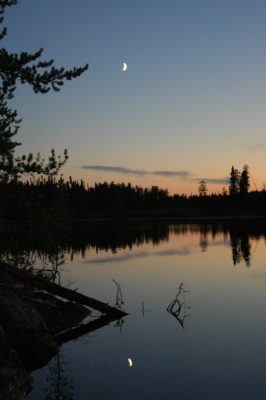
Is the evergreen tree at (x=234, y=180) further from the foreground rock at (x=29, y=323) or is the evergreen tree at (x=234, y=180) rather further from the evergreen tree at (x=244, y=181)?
the foreground rock at (x=29, y=323)

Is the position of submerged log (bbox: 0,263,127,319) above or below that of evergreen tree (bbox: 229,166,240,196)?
below

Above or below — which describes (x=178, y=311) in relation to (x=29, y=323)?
below

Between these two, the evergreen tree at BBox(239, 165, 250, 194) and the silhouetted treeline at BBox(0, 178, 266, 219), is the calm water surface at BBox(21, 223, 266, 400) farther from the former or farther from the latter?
the evergreen tree at BBox(239, 165, 250, 194)

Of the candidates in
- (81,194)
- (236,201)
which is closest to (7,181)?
(236,201)

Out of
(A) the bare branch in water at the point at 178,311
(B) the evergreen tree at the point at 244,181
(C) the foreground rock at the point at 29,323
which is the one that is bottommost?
(A) the bare branch in water at the point at 178,311

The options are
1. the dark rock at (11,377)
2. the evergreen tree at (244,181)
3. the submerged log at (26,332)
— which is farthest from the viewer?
the evergreen tree at (244,181)

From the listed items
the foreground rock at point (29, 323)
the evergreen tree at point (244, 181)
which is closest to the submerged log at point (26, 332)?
the foreground rock at point (29, 323)

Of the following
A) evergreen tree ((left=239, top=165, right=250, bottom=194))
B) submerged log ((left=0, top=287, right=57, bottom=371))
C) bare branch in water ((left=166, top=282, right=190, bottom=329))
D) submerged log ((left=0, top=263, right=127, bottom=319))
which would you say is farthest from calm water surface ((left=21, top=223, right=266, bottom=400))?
evergreen tree ((left=239, top=165, right=250, bottom=194))

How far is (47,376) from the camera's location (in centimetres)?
1345

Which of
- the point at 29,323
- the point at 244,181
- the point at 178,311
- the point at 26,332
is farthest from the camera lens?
the point at 244,181

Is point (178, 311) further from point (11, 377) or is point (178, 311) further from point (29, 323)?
point (11, 377)

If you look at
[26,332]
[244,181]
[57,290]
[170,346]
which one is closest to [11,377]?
[26,332]

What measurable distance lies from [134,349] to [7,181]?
723 centimetres

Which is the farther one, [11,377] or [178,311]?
[178,311]
